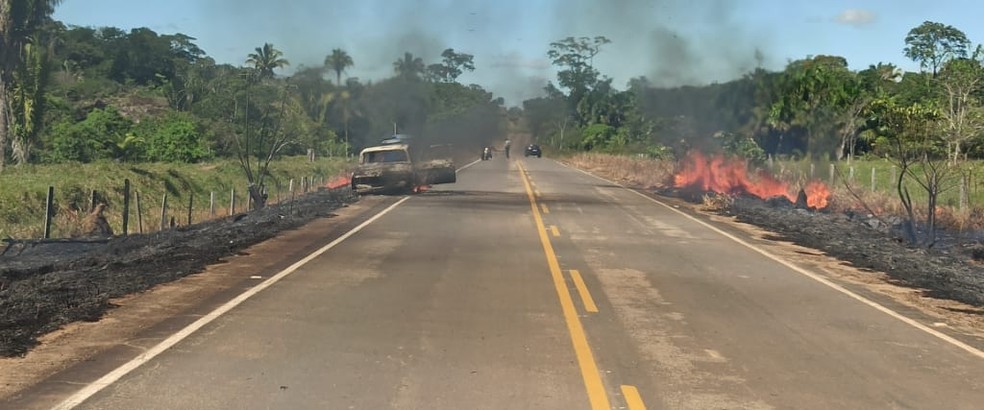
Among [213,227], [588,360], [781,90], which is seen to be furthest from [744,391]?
[781,90]

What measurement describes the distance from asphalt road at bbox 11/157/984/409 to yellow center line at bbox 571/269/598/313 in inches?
2.8

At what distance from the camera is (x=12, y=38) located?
43344mm

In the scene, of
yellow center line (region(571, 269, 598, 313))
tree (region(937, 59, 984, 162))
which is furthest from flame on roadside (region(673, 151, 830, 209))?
yellow center line (region(571, 269, 598, 313))

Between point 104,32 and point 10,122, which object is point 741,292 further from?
point 104,32

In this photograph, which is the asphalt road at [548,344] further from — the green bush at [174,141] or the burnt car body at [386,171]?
the green bush at [174,141]

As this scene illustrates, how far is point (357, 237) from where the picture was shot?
1784cm

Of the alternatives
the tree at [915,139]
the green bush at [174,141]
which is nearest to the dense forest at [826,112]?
the tree at [915,139]

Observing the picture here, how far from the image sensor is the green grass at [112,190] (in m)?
28.2

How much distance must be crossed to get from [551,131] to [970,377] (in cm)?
10312

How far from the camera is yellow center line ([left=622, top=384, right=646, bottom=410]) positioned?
612 cm

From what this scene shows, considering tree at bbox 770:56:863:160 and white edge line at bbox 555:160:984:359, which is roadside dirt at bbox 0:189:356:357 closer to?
white edge line at bbox 555:160:984:359

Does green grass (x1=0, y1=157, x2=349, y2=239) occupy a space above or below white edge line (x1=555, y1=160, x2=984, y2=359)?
below

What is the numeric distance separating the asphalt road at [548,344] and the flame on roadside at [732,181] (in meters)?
15.3

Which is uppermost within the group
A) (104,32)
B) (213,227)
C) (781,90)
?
(104,32)
